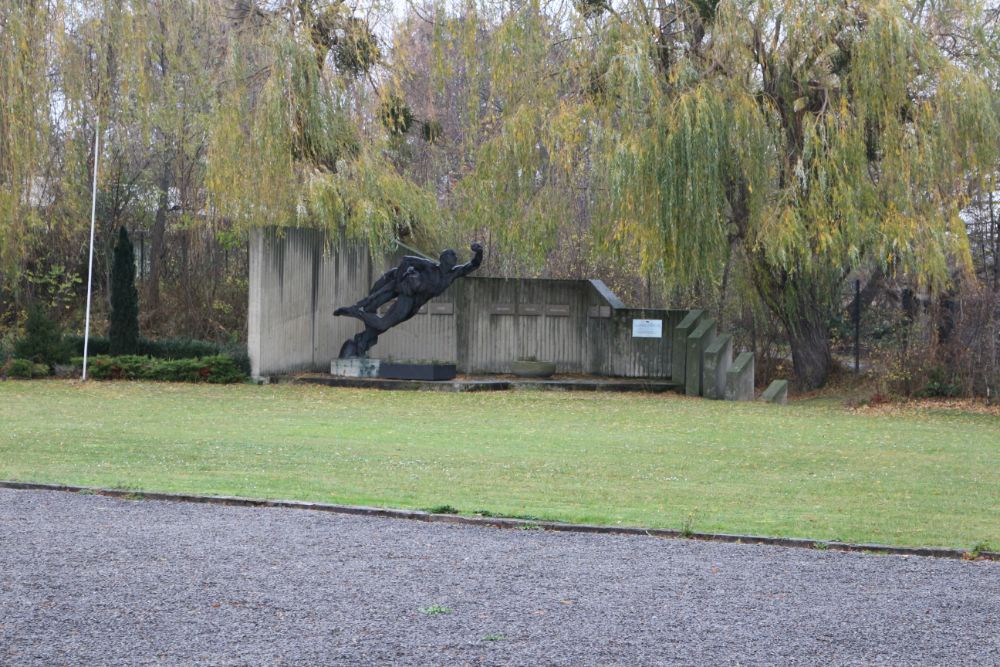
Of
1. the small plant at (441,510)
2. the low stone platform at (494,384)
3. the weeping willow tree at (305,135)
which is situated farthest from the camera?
the weeping willow tree at (305,135)

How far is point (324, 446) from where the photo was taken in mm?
14258

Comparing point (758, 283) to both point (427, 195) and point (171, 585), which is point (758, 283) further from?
point (171, 585)

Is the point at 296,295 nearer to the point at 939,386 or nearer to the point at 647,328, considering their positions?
the point at 647,328

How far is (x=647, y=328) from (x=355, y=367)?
612 cm

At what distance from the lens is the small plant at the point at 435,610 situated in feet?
20.9

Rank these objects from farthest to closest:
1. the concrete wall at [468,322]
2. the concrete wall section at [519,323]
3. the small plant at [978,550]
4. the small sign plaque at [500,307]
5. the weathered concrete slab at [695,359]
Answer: the small sign plaque at [500,307], the concrete wall section at [519,323], the concrete wall at [468,322], the weathered concrete slab at [695,359], the small plant at [978,550]

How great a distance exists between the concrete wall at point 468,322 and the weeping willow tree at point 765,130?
3034 millimetres

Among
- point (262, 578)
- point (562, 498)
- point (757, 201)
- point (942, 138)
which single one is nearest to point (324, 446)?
point (562, 498)

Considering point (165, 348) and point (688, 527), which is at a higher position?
point (165, 348)

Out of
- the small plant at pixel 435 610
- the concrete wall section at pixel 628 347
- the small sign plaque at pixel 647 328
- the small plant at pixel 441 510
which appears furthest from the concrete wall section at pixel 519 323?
the small plant at pixel 435 610

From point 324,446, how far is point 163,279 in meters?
17.5

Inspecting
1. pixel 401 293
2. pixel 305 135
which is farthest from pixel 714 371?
pixel 305 135

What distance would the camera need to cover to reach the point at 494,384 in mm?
23703

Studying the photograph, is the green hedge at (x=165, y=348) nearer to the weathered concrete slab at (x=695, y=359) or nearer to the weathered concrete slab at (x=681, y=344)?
the weathered concrete slab at (x=681, y=344)
